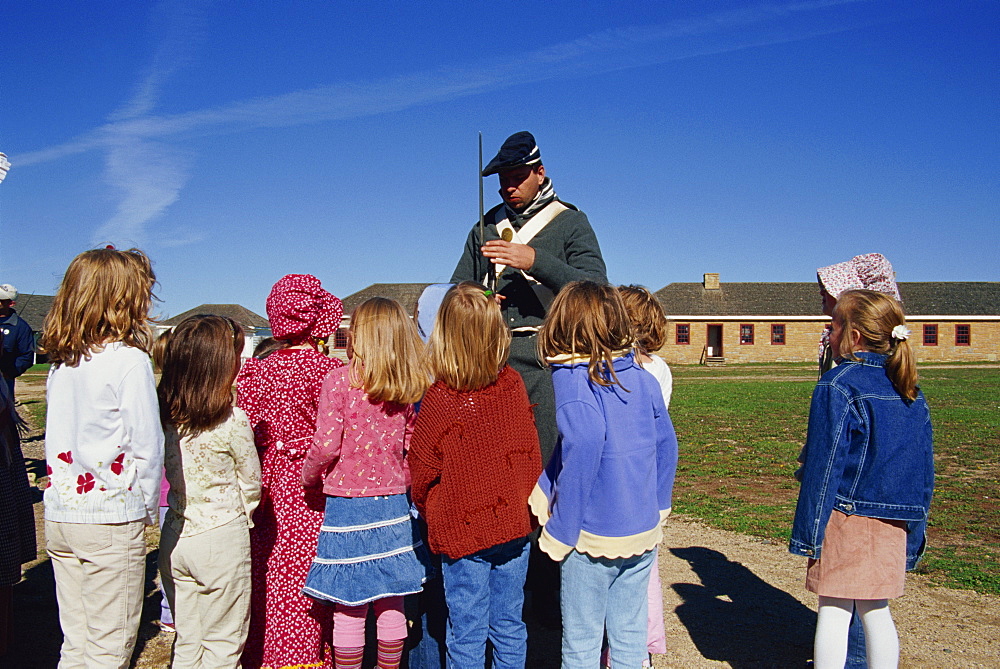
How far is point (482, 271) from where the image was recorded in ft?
13.0

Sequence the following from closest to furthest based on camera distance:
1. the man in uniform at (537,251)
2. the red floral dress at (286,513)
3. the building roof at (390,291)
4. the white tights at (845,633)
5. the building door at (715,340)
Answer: the white tights at (845,633) < the red floral dress at (286,513) < the man in uniform at (537,251) < the building door at (715,340) < the building roof at (390,291)

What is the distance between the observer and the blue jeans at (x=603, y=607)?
2.82m

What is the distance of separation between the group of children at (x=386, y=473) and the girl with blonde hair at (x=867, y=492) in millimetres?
15

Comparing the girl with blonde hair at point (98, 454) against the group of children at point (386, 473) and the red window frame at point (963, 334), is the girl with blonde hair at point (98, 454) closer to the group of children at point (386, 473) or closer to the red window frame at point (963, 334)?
the group of children at point (386, 473)

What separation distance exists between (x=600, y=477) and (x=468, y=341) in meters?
0.72

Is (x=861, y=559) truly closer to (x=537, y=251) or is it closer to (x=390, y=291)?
(x=537, y=251)

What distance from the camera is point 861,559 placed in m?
2.94

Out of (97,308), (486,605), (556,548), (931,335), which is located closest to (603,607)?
(556,548)

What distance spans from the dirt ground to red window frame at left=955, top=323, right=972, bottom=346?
4199cm

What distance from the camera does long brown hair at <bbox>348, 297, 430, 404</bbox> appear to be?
3.11 metres

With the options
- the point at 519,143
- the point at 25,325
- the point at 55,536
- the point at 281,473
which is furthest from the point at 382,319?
the point at 25,325

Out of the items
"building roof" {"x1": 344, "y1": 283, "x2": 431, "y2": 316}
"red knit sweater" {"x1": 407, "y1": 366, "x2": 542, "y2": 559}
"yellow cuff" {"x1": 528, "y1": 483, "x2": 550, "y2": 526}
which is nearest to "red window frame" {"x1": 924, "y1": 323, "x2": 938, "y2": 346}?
"building roof" {"x1": 344, "y1": 283, "x2": 431, "y2": 316}

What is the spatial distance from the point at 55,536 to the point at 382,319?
1482mm

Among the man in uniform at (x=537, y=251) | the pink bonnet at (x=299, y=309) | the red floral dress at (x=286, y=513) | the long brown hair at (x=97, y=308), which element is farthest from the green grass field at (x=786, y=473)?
the long brown hair at (x=97, y=308)
